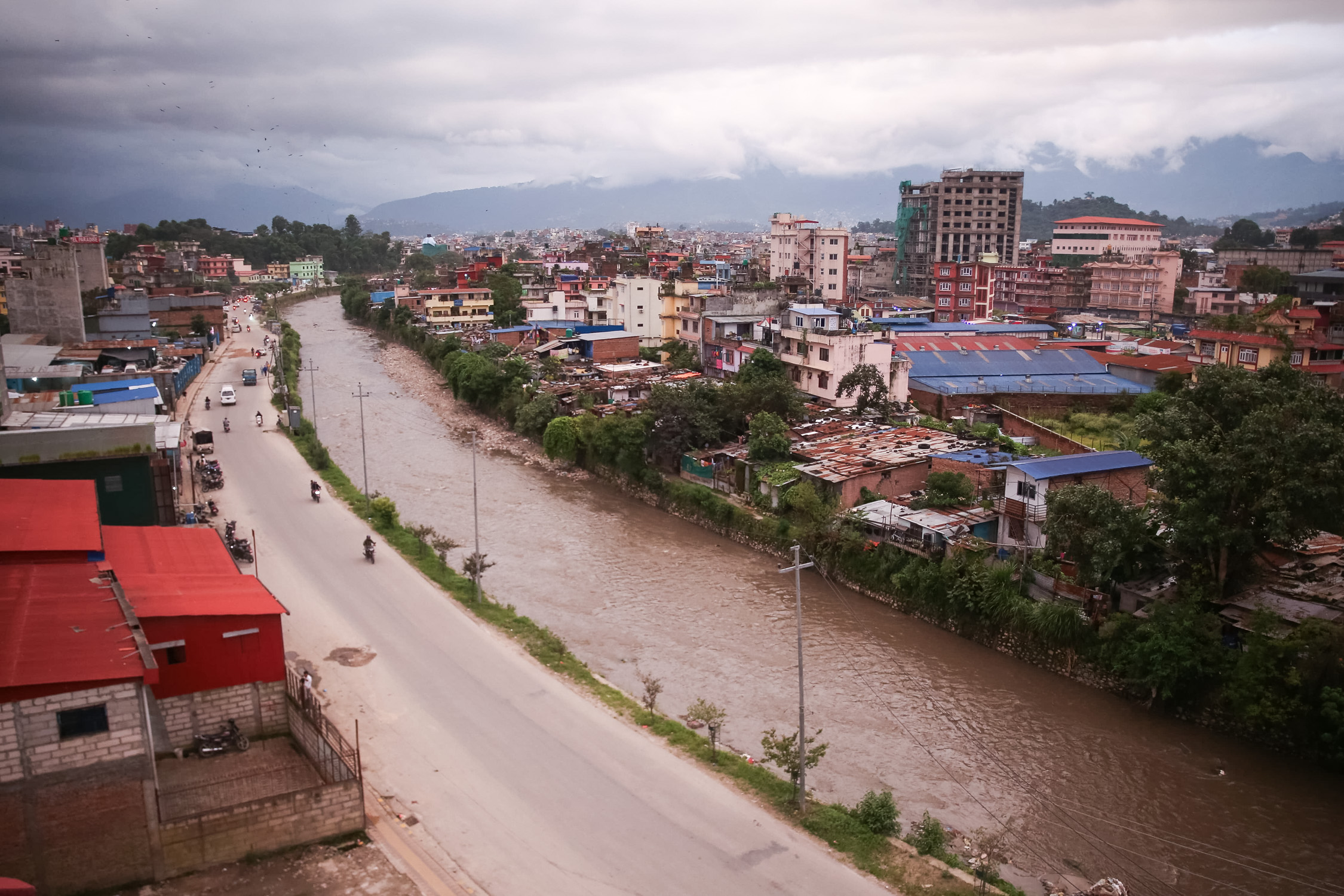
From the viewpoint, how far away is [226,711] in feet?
30.5

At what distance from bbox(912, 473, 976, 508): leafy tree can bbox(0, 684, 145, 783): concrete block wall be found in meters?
12.0

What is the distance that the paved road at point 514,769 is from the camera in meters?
7.85

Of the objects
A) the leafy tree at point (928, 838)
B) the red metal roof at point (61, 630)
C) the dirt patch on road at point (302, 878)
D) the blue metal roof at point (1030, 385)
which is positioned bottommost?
the leafy tree at point (928, 838)

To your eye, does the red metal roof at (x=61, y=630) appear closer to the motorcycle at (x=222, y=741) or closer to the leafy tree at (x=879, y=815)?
the motorcycle at (x=222, y=741)

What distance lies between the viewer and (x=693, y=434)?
20812 millimetres

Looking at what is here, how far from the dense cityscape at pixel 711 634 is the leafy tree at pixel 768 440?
12 cm

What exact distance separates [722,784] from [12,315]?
111 ft

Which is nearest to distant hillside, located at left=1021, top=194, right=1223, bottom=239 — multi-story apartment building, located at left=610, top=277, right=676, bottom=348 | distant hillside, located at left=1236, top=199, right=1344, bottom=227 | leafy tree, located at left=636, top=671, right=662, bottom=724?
distant hillside, located at left=1236, top=199, right=1344, bottom=227

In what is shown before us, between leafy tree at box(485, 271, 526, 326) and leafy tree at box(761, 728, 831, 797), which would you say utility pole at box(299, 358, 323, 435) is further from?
leafy tree at box(761, 728, 831, 797)

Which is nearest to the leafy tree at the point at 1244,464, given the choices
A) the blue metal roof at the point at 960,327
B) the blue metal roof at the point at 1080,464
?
the blue metal roof at the point at 1080,464

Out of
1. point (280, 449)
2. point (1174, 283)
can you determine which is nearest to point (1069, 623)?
point (280, 449)

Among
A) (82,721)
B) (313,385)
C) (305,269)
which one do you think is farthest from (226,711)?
(305,269)

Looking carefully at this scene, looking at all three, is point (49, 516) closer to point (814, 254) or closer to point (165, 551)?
point (165, 551)

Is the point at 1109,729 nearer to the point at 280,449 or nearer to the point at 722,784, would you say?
the point at 722,784
